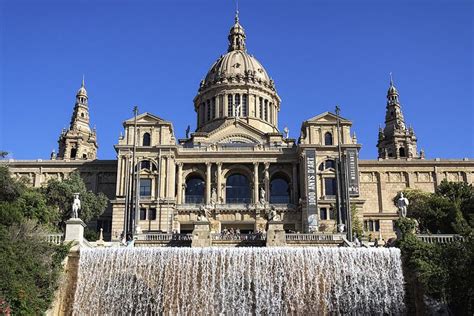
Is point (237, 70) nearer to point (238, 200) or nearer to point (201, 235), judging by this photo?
point (238, 200)

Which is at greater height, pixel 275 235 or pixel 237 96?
pixel 237 96

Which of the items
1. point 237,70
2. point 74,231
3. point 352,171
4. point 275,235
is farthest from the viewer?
point 237,70

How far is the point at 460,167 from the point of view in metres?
73.0

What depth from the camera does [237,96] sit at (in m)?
81.1

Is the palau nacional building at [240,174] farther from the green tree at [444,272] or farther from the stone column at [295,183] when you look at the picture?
the green tree at [444,272]

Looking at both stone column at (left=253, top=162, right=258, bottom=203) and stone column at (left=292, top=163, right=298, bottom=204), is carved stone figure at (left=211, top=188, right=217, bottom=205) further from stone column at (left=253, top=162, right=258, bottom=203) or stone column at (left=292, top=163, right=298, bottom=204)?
stone column at (left=292, top=163, right=298, bottom=204)

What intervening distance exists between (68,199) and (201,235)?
19066 mm

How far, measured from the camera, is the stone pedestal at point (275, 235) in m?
43.4

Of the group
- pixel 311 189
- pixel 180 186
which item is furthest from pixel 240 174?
pixel 311 189

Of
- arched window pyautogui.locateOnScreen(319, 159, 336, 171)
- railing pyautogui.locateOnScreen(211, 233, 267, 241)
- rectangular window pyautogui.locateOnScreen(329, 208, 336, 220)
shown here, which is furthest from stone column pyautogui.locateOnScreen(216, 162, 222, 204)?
railing pyautogui.locateOnScreen(211, 233, 267, 241)

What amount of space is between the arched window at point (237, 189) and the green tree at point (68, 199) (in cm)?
1369

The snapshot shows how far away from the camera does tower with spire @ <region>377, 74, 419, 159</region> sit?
3191 inches

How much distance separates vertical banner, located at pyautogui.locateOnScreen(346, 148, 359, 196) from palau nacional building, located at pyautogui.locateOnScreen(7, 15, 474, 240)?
3.9 inches

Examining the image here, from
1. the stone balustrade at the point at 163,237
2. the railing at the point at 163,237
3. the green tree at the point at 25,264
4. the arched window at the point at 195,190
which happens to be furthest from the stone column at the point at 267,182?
the green tree at the point at 25,264
